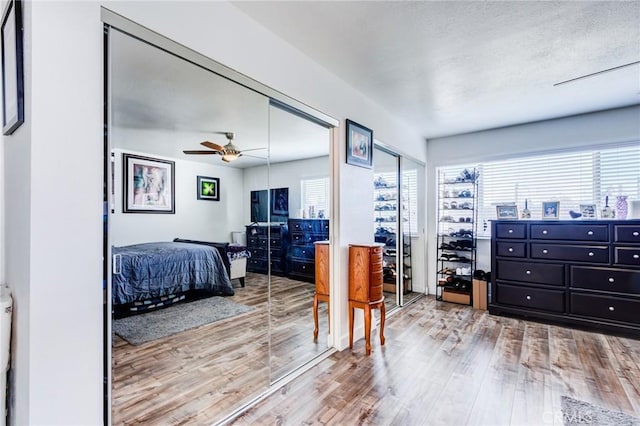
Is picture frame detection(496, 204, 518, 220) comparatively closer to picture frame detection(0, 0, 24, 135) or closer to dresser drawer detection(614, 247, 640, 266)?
dresser drawer detection(614, 247, 640, 266)

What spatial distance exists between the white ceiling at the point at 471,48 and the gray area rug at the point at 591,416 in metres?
2.60

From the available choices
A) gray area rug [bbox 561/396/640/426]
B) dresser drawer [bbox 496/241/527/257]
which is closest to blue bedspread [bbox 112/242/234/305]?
gray area rug [bbox 561/396/640/426]

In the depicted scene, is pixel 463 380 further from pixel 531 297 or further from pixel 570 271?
pixel 570 271

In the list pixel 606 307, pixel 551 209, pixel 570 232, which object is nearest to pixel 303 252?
pixel 570 232

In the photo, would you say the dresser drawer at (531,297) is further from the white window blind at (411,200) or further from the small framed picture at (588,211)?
the white window blind at (411,200)

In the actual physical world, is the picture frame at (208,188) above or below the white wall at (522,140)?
below

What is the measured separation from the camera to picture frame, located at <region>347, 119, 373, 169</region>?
3107 millimetres

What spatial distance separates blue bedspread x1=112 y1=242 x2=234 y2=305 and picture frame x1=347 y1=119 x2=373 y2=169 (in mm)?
1651

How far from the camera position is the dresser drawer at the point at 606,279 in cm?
327

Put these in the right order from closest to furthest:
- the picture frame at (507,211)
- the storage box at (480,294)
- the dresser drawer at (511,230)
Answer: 1. the dresser drawer at (511,230)
2. the picture frame at (507,211)
3. the storage box at (480,294)

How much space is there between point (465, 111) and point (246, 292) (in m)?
3.39

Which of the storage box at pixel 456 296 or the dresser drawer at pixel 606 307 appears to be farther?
the storage box at pixel 456 296

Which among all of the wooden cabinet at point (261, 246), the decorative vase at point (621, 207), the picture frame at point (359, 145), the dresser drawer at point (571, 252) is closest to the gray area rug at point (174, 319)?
the wooden cabinet at point (261, 246)

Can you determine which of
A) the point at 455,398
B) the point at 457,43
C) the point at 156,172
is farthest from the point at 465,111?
the point at 156,172
